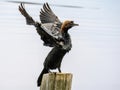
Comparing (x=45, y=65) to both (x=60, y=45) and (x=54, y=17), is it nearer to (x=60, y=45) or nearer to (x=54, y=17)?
(x=60, y=45)

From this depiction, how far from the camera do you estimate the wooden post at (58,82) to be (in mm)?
4160

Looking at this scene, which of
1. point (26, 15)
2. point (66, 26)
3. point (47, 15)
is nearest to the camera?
point (26, 15)

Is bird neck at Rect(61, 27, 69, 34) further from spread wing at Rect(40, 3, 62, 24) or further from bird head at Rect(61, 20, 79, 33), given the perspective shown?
spread wing at Rect(40, 3, 62, 24)

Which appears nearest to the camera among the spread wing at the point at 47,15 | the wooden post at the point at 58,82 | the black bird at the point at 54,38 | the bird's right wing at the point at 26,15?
the wooden post at the point at 58,82

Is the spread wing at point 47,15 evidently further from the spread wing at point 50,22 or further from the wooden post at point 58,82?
the wooden post at point 58,82

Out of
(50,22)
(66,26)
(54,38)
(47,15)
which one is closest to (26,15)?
(54,38)

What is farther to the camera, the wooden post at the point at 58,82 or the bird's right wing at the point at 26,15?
the bird's right wing at the point at 26,15

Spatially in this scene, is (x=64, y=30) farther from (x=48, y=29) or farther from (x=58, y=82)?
(x=58, y=82)

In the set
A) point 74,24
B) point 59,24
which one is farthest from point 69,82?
point 59,24

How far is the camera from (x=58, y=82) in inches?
166

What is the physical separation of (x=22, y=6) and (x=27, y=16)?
17 cm

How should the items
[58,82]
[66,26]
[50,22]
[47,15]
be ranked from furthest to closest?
[47,15], [50,22], [66,26], [58,82]

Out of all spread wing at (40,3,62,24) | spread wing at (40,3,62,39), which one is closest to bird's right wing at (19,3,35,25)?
spread wing at (40,3,62,39)

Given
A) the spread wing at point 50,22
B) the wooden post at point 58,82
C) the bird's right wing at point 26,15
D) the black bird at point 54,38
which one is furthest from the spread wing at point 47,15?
the wooden post at point 58,82
